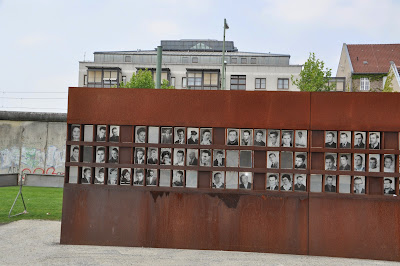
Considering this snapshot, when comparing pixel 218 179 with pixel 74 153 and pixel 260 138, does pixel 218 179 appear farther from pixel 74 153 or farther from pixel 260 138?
pixel 74 153

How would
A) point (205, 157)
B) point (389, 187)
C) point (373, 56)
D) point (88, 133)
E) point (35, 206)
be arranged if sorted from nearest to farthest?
point (389, 187)
point (205, 157)
point (88, 133)
point (35, 206)
point (373, 56)

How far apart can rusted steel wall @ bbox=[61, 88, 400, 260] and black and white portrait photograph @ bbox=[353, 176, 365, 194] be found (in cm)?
10

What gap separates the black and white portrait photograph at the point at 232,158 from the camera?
25.0 ft

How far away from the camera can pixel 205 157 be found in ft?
25.2

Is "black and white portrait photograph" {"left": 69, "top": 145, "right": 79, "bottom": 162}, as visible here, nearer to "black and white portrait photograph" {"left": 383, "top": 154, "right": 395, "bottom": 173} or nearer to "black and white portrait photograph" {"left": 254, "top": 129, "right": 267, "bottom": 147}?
"black and white portrait photograph" {"left": 254, "top": 129, "right": 267, "bottom": 147}

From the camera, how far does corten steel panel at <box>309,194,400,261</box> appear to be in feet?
24.0

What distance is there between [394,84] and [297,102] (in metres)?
40.2

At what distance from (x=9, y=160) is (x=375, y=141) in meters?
22.2

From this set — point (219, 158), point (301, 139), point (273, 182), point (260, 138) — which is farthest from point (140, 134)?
point (301, 139)

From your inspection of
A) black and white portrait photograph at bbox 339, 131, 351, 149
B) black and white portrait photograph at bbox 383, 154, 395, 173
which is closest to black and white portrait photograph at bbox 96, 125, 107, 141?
black and white portrait photograph at bbox 339, 131, 351, 149

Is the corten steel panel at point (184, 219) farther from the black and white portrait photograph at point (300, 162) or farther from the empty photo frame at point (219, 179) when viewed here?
the black and white portrait photograph at point (300, 162)

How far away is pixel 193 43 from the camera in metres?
77.8

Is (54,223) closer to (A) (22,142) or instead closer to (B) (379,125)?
(B) (379,125)

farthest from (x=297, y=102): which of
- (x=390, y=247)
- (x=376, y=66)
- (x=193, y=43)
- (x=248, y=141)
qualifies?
(x=193, y=43)
